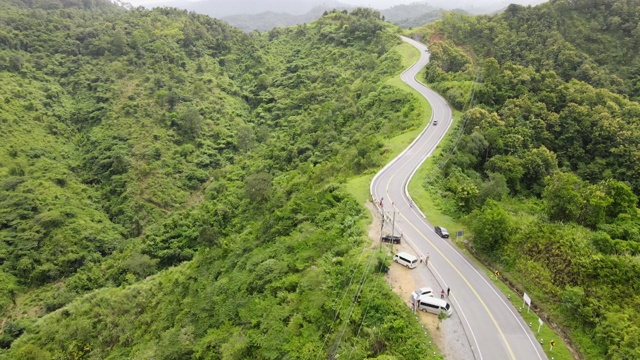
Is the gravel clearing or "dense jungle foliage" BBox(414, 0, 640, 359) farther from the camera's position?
"dense jungle foliage" BBox(414, 0, 640, 359)

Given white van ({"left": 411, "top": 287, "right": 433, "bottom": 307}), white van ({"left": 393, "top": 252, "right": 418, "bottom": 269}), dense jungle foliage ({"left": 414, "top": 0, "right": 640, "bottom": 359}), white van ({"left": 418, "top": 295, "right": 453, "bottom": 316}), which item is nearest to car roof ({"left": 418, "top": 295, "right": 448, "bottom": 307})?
white van ({"left": 418, "top": 295, "right": 453, "bottom": 316})

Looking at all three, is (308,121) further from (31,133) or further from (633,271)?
(633,271)

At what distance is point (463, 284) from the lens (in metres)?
28.9

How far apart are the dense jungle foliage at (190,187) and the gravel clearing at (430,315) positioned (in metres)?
0.94

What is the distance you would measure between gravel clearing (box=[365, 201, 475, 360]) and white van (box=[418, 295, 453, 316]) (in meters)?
0.30

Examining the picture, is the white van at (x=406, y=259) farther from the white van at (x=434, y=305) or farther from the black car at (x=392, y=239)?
the white van at (x=434, y=305)

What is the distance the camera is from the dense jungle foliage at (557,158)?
83.9 ft

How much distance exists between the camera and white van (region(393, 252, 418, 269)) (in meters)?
30.0

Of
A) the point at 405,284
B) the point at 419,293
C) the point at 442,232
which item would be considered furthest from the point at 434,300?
the point at 442,232

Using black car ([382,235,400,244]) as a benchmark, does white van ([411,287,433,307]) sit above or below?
below

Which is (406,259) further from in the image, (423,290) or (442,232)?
(442,232)

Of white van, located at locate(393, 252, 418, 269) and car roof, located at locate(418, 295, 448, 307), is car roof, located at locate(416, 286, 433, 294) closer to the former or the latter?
car roof, located at locate(418, 295, 448, 307)

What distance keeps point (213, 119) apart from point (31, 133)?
33181 mm

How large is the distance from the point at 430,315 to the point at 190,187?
58107 millimetres
